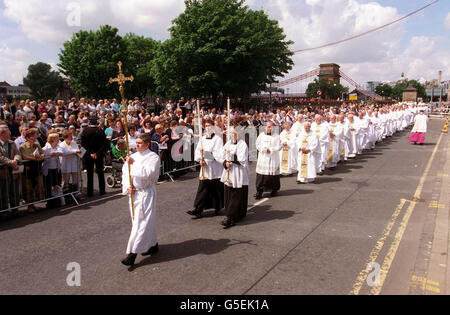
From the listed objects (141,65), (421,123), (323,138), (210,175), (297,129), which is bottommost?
(210,175)

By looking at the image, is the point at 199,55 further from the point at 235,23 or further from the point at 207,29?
the point at 235,23

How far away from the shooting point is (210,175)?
7.21m

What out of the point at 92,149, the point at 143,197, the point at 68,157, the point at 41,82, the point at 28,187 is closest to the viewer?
the point at 143,197

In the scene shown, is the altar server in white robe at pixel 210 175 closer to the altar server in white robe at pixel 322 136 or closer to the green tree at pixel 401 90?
the altar server in white robe at pixel 322 136

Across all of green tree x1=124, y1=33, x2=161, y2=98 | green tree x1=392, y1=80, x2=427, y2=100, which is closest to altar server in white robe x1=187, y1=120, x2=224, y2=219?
green tree x1=124, y1=33, x2=161, y2=98

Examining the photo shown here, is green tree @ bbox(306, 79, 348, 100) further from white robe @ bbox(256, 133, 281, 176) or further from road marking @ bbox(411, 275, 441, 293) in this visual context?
road marking @ bbox(411, 275, 441, 293)

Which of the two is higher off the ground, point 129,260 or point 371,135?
point 371,135

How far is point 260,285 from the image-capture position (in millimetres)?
4270

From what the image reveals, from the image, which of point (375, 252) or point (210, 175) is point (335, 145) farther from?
point (375, 252)

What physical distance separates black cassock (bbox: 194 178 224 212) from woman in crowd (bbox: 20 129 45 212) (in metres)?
3.71

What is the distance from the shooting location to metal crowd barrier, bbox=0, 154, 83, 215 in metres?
7.22

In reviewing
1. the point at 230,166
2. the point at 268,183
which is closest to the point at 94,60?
the point at 268,183

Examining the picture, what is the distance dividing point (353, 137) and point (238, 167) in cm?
1017

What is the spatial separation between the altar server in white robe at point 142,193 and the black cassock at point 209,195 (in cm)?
207
